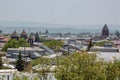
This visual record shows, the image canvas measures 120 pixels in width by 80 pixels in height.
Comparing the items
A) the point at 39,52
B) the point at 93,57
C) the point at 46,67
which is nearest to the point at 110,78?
the point at 93,57

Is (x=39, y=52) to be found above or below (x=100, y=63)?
below

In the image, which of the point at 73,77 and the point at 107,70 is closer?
the point at 73,77

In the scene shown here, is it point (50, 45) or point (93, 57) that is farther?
point (50, 45)

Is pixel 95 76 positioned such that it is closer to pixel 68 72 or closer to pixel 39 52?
pixel 68 72

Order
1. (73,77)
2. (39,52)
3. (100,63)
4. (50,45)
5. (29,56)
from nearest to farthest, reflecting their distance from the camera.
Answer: (73,77) → (100,63) → (29,56) → (39,52) → (50,45)

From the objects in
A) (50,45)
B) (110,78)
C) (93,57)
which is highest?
(93,57)

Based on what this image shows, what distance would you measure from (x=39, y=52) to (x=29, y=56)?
6.34m

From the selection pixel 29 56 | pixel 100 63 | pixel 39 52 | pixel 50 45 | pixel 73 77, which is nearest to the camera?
pixel 73 77

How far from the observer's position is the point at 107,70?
641 inches

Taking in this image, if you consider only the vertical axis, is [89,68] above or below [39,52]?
above

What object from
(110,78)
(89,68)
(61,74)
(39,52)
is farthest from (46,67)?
(39,52)

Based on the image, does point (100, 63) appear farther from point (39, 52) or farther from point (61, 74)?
point (39, 52)

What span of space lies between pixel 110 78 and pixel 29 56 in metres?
36.3

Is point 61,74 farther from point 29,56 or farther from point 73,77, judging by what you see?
point 29,56
